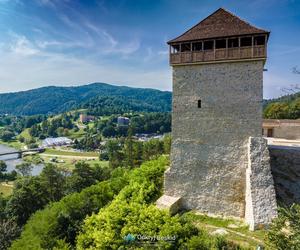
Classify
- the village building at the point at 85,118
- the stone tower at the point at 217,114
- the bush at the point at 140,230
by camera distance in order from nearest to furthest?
the bush at the point at 140,230, the stone tower at the point at 217,114, the village building at the point at 85,118

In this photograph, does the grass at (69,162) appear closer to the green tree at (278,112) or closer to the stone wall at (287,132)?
the green tree at (278,112)

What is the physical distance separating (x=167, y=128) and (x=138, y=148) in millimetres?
90009

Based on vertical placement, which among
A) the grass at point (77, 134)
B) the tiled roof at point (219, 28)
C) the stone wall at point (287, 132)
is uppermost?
the tiled roof at point (219, 28)

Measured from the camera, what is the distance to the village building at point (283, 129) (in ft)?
78.2

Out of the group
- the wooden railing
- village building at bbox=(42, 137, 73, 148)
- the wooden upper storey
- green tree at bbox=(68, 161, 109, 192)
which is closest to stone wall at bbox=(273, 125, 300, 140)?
the wooden upper storey

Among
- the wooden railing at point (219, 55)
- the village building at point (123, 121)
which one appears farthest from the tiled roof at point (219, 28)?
the village building at point (123, 121)

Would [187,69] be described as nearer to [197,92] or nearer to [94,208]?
[197,92]

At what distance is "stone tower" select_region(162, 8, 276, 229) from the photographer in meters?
14.3

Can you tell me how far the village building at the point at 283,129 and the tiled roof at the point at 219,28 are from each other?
12941 mm

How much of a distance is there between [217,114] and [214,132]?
3.57ft

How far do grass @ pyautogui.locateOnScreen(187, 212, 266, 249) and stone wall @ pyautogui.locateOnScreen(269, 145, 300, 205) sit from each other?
2.65 m

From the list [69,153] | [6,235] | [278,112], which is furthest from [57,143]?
[278,112]

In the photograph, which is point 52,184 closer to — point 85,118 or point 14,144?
point 14,144

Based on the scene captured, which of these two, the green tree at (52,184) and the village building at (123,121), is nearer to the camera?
the green tree at (52,184)
